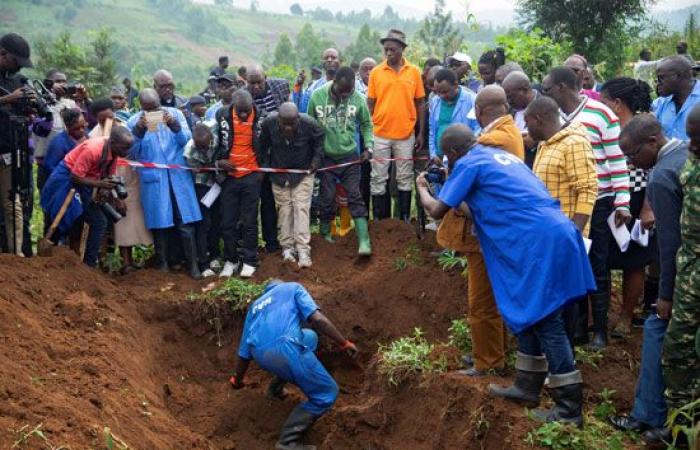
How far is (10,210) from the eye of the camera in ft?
23.4

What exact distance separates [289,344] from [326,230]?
338cm

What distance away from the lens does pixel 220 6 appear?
11244 centimetres

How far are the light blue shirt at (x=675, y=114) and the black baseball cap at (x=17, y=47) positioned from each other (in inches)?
232

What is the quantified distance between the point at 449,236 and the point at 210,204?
12.9ft

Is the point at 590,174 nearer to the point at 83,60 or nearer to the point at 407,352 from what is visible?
the point at 407,352

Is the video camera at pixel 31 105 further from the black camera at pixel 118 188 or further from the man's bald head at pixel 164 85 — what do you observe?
the man's bald head at pixel 164 85

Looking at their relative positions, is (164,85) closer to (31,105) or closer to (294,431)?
(31,105)

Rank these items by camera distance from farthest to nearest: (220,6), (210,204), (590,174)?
1. (220,6)
2. (210,204)
3. (590,174)

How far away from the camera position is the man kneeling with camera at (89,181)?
24.7 ft

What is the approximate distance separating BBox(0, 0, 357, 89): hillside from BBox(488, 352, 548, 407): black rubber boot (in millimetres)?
A: 55122

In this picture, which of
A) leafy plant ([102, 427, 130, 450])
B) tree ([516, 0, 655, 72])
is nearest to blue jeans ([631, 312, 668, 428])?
leafy plant ([102, 427, 130, 450])

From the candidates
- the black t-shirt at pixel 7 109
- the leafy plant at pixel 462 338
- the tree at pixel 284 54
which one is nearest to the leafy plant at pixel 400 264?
the leafy plant at pixel 462 338

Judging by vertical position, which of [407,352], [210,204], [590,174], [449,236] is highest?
[590,174]

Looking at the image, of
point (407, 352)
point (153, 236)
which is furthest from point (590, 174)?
point (153, 236)
